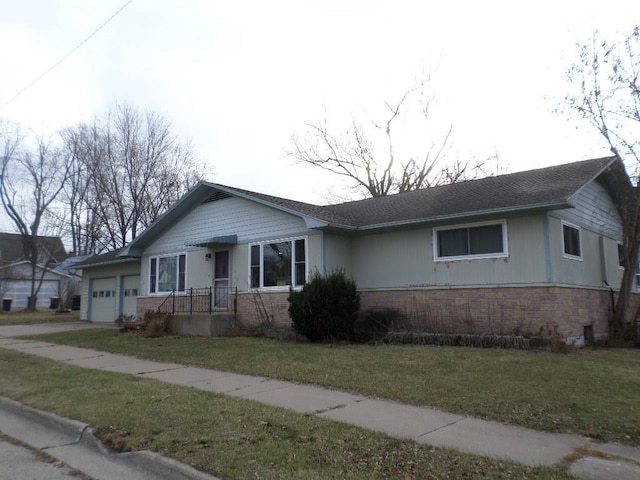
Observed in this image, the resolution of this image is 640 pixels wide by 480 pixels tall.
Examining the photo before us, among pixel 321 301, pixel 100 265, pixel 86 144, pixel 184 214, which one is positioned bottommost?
pixel 321 301

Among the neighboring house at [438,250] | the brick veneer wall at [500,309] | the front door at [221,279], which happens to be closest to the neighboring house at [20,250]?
the neighboring house at [438,250]

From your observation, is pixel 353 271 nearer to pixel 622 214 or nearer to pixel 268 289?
pixel 268 289

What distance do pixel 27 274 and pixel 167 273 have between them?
34.9m

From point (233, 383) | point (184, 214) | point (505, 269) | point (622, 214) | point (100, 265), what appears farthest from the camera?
point (100, 265)

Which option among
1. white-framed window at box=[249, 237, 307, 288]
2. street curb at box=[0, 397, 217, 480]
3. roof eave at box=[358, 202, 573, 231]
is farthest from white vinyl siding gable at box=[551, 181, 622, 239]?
street curb at box=[0, 397, 217, 480]

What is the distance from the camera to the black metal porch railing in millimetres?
17789

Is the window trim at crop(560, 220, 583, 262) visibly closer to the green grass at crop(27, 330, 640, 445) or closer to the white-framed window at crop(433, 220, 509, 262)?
the white-framed window at crop(433, 220, 509, 262)

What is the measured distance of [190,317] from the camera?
16953mm

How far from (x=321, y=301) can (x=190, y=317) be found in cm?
560

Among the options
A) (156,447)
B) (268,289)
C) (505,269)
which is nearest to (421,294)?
(505,269)

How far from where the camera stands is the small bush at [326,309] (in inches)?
532

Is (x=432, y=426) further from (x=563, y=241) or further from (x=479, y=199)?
(x=479, y=199)

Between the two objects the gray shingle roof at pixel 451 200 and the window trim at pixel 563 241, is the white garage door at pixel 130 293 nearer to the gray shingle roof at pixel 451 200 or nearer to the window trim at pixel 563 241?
the gray shingle roof at pixel 451 200

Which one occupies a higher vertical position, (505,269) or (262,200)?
(262,200)
